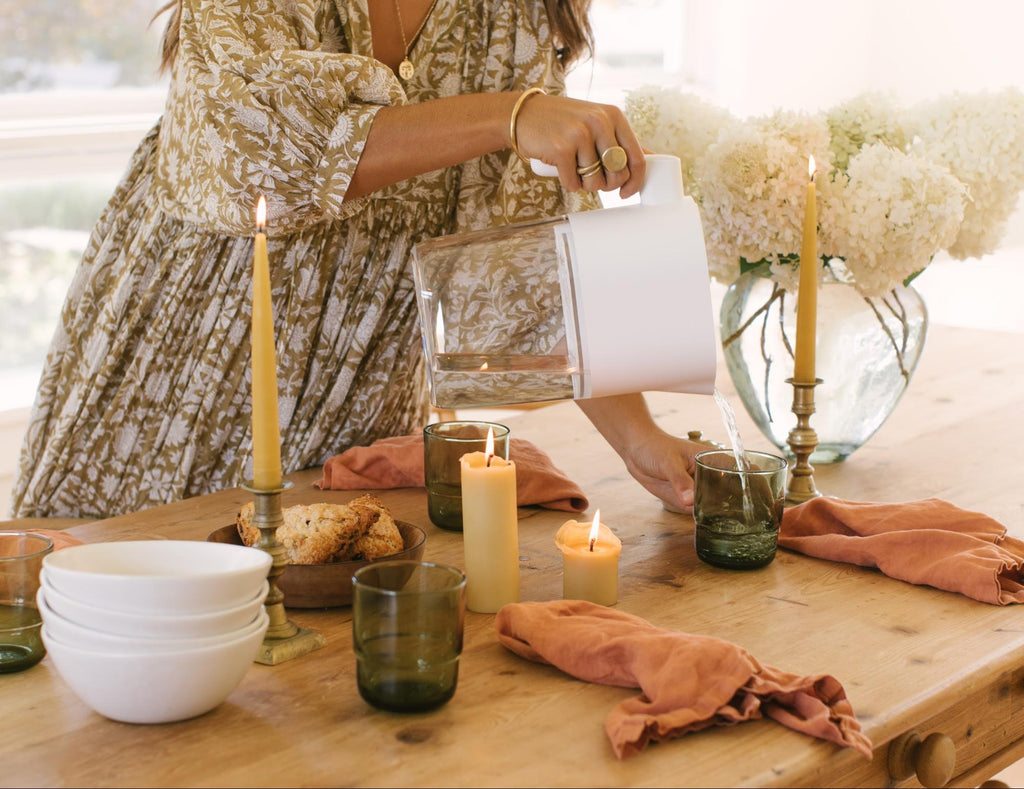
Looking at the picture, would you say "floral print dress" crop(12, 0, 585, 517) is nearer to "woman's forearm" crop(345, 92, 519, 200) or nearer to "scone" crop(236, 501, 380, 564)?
"woman's forearm" crop(345, 92, 519, 200)

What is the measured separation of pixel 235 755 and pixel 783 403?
881mm

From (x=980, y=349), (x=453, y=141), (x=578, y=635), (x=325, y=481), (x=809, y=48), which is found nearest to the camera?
(x=578, y=635)

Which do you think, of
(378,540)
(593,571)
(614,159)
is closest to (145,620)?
(378,540)

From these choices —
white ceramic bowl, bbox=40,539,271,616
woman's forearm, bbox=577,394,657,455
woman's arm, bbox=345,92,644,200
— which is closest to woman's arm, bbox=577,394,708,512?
woman's forearm, bbox=577,394,657,455

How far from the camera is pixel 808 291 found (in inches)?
47.1

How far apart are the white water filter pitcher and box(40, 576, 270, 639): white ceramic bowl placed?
1.18ft

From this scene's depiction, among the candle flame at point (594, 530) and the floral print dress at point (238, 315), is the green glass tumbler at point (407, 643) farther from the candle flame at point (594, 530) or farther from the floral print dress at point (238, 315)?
the floral print dress at point (238, 315)

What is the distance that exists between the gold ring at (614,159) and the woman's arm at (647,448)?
372 mm

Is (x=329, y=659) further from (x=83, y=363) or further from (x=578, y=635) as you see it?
(x=83, y=363)

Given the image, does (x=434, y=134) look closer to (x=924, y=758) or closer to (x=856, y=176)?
(x=856, y=176)

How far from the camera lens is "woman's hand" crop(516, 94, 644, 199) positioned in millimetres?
975

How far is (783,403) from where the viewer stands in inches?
55.2

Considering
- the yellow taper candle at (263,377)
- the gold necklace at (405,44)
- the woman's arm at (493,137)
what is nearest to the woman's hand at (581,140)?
the woman's arm at (493,137)

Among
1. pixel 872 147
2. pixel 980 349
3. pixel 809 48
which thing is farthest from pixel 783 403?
pixel 809 48
